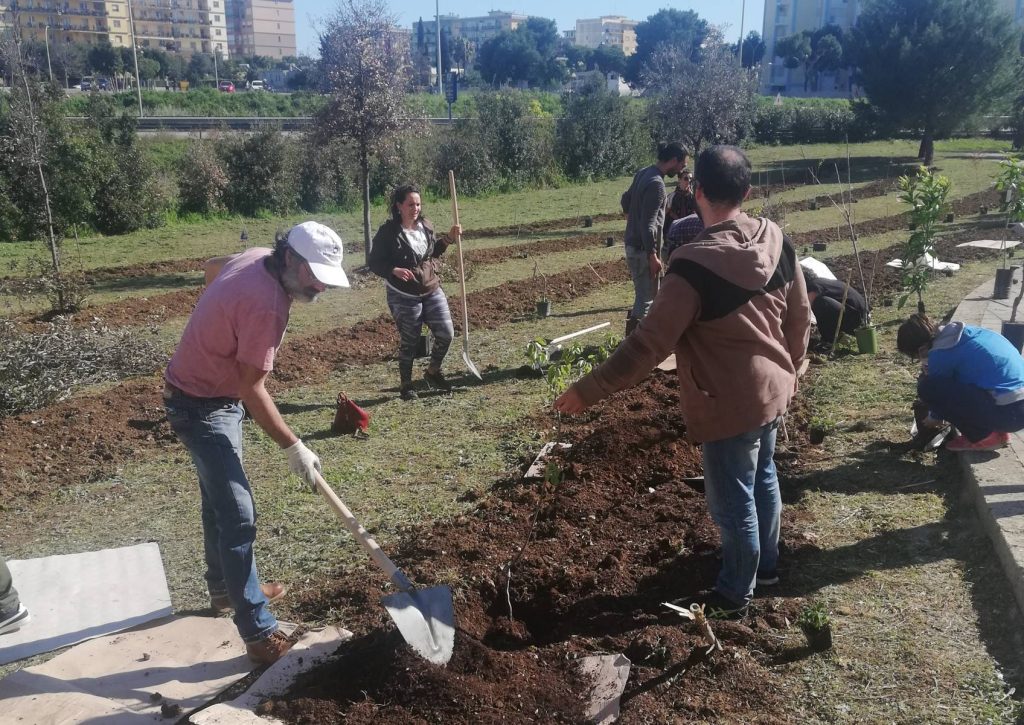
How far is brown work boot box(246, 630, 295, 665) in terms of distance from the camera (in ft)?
11.6

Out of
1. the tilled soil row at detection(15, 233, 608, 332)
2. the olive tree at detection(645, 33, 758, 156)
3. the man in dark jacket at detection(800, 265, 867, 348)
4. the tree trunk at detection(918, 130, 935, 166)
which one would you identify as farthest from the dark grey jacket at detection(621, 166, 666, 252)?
the tree trunk at detection(918, 130, 935, 166)

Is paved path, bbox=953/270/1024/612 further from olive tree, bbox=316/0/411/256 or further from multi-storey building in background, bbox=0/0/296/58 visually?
multi-storey building in background, bbox=0/0/296/58

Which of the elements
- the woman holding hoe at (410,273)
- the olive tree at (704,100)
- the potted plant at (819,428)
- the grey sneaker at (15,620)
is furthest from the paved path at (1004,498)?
the olive tree at (704,100)

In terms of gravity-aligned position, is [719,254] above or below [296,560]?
above

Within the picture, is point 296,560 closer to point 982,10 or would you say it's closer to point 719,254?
point 719,254

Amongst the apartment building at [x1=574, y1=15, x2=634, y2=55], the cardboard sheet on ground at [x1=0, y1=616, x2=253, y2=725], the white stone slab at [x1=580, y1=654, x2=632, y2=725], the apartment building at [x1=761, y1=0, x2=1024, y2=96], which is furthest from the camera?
the apartment building at [x1=574, y1=15, x2=634, y2=55]

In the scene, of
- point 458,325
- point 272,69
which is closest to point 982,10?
point 458,325

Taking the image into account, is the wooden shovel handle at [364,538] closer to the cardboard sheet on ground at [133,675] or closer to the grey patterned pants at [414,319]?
the cardboard sheet on ground at [133,675]

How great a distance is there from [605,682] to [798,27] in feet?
365

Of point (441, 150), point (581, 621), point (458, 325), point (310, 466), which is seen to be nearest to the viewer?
point (310, 466)

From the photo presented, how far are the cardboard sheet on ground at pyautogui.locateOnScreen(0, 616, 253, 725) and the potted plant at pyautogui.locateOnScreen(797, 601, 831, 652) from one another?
Result: 222cm

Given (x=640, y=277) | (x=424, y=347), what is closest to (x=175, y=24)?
(x=424, y=347)

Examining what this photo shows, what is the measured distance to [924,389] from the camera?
16.2 ft

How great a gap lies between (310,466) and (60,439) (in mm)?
3773
